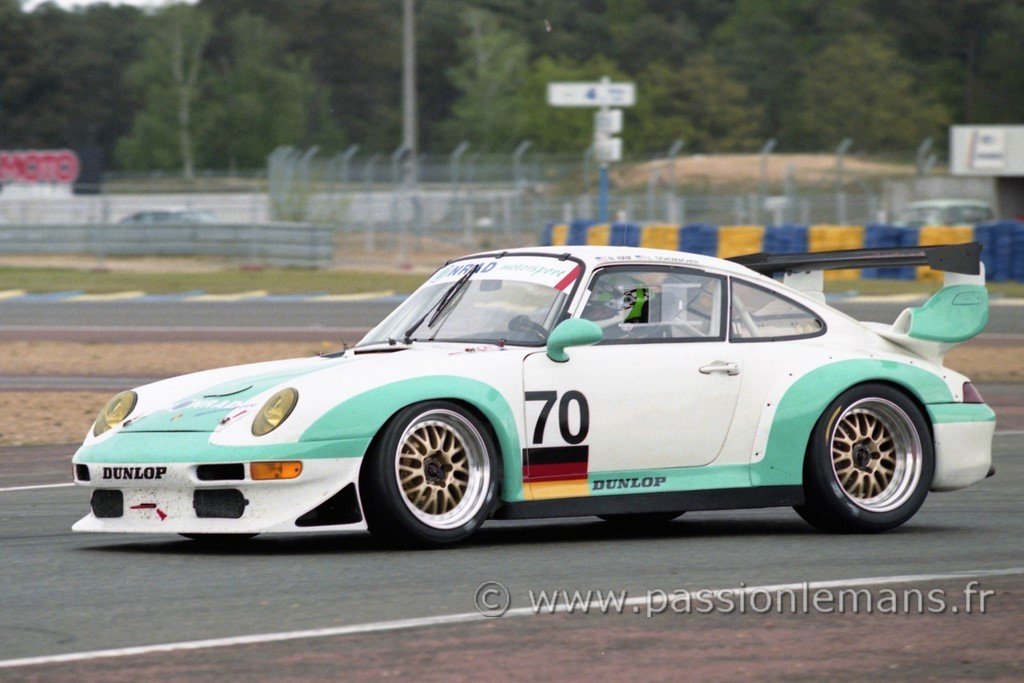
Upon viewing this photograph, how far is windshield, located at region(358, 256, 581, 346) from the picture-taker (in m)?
7.22

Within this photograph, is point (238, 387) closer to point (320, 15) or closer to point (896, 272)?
point (896, 272)

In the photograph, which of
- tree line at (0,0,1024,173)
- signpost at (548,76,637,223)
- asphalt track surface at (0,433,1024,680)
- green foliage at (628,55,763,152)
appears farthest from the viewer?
tree line at (0,0,1024,173)

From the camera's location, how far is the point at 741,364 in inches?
293

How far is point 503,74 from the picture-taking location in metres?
90.6

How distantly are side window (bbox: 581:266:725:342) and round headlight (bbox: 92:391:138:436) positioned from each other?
1.90 m

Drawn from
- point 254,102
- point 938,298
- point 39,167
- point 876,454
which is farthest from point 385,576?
point 254,102

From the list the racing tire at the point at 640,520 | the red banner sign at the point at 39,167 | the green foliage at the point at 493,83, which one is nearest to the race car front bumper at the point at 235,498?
the racing tire at the point at 640,520

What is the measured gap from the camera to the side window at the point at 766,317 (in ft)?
24.9

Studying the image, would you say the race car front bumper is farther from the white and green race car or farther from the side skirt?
the side skirt

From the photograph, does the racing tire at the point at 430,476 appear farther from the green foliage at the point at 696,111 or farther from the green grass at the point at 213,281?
the green foliage at the point at 696,111

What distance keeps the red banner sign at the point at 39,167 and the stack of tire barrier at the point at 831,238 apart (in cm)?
3878

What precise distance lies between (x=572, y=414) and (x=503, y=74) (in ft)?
278

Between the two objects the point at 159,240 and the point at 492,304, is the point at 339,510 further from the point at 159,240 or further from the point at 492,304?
the point at 159,240

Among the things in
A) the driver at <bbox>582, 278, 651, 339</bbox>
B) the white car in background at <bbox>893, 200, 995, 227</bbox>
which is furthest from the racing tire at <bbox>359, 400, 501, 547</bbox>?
the white car in background at <bbox>893, 200, 995, 227</bbox>
